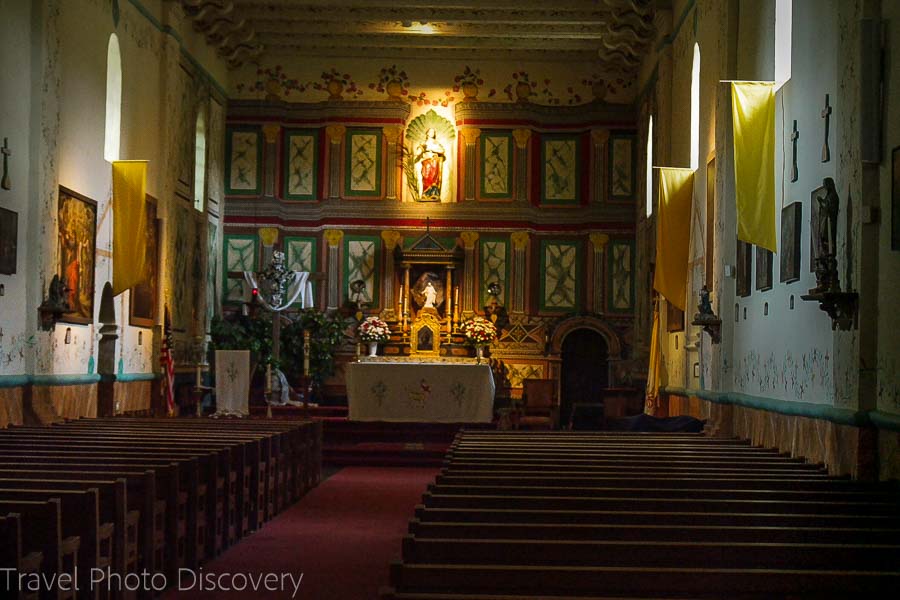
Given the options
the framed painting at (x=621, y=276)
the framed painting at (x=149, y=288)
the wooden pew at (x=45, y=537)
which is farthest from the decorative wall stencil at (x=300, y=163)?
the wooden pew at (x=45, y=537)

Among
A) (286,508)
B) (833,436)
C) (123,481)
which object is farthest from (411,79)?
(123,481)

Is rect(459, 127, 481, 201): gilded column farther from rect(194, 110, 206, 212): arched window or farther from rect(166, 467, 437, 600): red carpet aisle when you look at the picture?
rect(166, 467, 437, 600): red carpet aisle

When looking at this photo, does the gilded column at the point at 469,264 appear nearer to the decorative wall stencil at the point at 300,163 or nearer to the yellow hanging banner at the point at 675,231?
the decorative wall stencil at the point at 300,163

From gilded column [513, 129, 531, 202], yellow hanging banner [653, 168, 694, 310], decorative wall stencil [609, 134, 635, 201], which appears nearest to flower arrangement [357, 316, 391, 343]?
gilded column [513, 129, 531, 202]

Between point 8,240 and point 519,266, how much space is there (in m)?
12.4

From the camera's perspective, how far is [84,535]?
616 centimetres

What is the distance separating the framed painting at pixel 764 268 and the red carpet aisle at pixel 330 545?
4340mm

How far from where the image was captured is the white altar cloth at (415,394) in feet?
61.3

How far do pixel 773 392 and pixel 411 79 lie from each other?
14115 millimetres

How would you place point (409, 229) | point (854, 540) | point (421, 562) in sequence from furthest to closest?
point (409, 229)
point (854, 540)
point (421, 562)

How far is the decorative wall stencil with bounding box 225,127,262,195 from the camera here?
912 inches

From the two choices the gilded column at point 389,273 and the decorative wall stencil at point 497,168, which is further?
the decorative wall stencil at point 497,168

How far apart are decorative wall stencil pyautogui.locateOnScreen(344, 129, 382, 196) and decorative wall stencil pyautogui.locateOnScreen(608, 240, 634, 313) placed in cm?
498

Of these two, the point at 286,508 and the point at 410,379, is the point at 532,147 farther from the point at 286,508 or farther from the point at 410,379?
the point at 286,508
